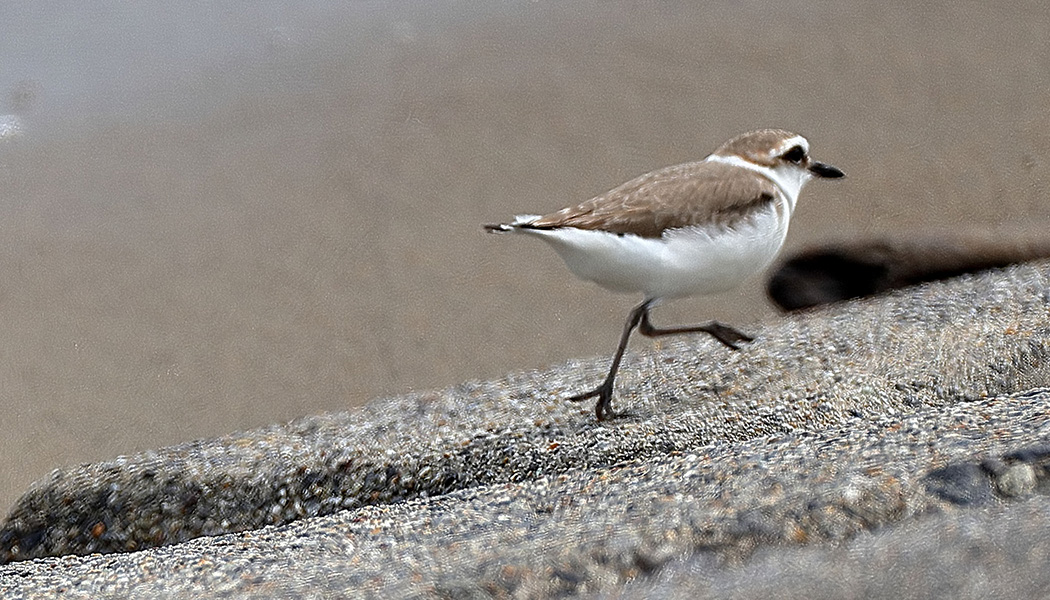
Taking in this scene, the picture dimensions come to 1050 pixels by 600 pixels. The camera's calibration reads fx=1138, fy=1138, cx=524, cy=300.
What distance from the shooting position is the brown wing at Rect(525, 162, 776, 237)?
7.93 feet

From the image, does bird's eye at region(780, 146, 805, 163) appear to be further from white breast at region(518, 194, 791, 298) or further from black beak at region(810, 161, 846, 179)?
white breast at region(518, 194, 791, 298)

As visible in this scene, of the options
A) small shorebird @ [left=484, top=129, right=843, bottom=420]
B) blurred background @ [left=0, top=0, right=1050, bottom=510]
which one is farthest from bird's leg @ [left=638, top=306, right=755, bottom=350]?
blurred background @ [left=0, top=0, right=1050, bottom=510]

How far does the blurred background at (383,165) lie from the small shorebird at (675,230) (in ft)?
6.36

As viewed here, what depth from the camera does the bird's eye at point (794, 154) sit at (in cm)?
269

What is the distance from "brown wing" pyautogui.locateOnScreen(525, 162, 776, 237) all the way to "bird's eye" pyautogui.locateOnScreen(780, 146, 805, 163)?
0.37ft

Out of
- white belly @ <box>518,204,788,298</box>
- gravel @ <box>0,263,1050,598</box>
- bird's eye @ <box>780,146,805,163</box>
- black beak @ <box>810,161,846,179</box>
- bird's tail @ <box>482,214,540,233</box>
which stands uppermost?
bird's eye @ <box>780,146,805,163</box>

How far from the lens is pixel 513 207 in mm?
5234

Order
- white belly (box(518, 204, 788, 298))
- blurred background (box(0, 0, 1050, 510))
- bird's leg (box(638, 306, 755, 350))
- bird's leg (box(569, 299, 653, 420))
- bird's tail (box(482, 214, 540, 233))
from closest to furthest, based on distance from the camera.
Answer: bird's tail (box(482, 214, 540, 233))
white belly (box(518, 204, 788, 298))
bird's leg (box(569, 299, 653, 420))
bird's leg (box(638, 306, 755, 350))
blurred background (box(0, 0, 1050, 510))

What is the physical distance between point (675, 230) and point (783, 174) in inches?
16.2

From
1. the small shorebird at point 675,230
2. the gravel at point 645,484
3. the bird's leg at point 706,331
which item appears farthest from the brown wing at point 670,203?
the gravel at point 645,484

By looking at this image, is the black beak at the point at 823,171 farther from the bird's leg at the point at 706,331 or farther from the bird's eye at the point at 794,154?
the bird's leg at the point at 706,331

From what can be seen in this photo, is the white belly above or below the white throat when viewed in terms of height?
below

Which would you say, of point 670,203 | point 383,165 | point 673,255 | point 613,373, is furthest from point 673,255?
point 383,165

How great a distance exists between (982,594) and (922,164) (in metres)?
4.34
